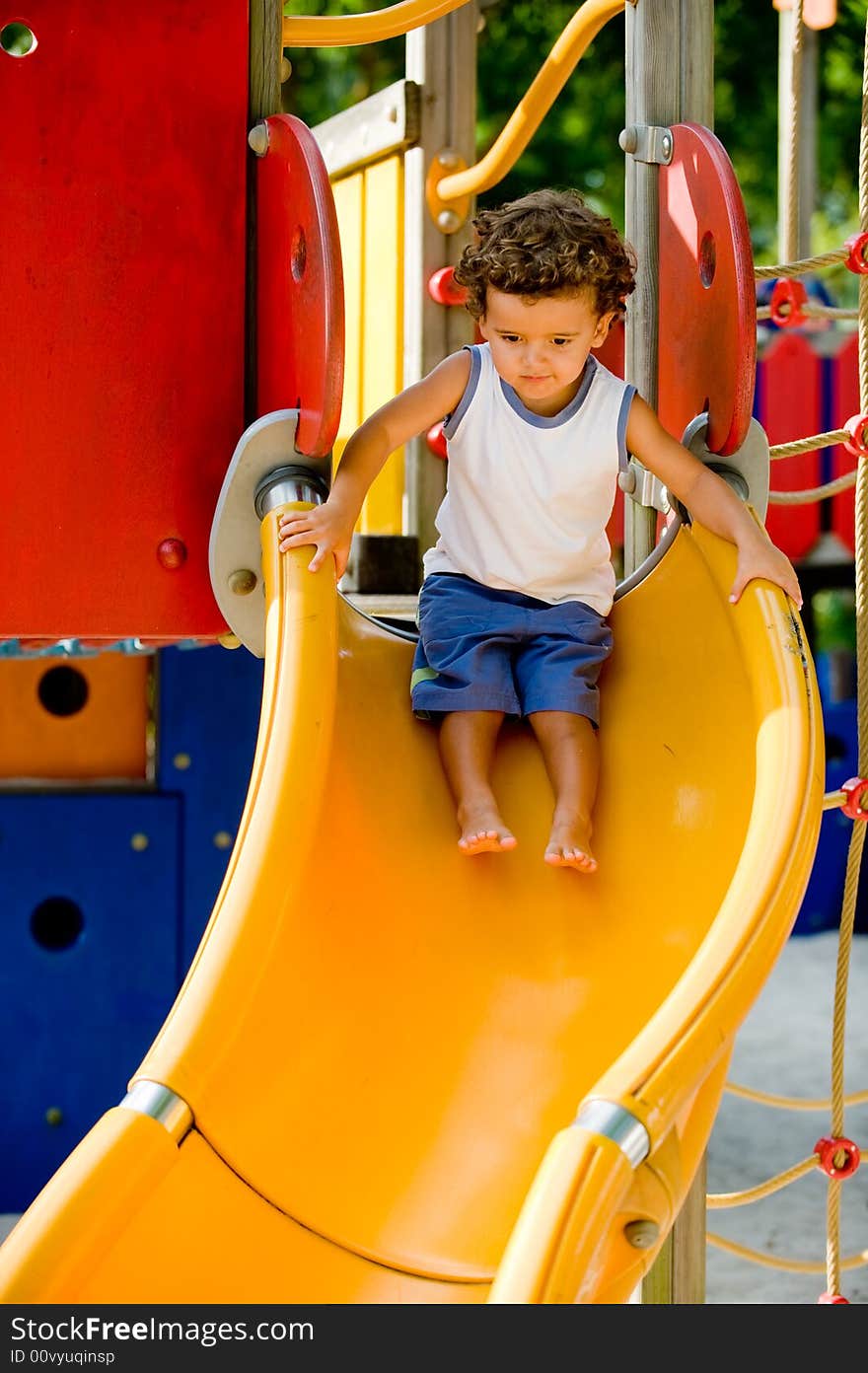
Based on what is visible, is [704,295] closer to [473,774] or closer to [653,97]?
[653,97]

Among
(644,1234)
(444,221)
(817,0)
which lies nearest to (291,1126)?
(644,1234)

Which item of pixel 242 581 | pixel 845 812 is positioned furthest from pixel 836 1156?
pixel 242 581

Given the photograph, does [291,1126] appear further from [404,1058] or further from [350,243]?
[350,243]

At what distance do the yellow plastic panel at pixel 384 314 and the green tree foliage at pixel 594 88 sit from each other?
7992mm

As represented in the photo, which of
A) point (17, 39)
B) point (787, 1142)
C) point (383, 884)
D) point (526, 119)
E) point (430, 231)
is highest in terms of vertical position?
point (526, 119)

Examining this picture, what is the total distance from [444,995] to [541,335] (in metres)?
0.82

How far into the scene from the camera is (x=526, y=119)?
324 centimetres

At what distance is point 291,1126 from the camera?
1.66 metres

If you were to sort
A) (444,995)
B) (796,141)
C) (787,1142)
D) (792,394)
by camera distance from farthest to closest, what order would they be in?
(792,394) → (787,1142) → (796,141) → (444,995)

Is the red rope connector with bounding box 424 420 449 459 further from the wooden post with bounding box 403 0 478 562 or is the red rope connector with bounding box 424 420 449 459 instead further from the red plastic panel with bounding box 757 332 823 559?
the red plastic panel with bounding box 757 332 823 559

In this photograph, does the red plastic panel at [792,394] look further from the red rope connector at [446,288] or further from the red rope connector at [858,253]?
the red rope connector at [858,253]

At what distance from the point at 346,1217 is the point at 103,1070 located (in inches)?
79.6

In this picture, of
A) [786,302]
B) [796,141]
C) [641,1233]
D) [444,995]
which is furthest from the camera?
[796,141]

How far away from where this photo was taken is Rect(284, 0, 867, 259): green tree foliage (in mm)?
11641
